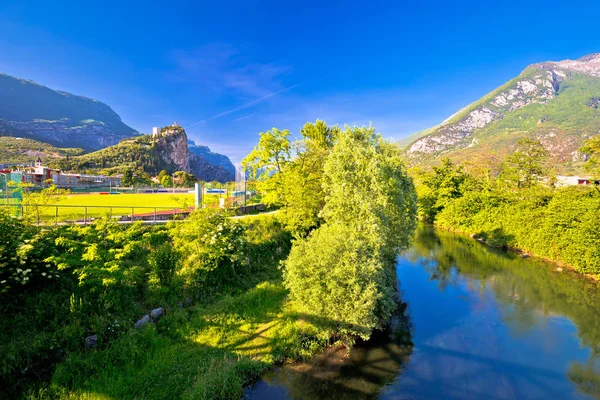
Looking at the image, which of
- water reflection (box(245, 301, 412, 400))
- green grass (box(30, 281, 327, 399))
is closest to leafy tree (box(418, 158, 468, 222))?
water reflection (box(245, 301, 412, 400))

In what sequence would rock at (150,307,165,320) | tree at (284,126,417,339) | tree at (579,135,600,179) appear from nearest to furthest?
tree at (284,126,417,339), rock at (150,307,165,320), tree at (579,135,600,179)

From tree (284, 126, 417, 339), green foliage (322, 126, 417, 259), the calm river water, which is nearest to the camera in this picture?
the calm river water

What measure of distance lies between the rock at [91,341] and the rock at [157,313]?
6.85ft

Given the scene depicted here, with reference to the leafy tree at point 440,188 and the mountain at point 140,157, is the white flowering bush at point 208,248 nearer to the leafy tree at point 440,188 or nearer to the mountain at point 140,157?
the leafy tree at point 440,188

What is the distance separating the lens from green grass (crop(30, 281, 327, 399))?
8086 millimetres

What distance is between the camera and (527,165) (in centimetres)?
3697

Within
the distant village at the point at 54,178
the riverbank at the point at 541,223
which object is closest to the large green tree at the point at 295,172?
the riverbank at the point at 541,223

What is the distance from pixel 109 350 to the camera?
9.28 metres

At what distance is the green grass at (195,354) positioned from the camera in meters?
8.09

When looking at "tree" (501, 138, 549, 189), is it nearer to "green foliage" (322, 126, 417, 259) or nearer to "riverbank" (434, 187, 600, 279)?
"riverbank" (434, 187, 600, 279)

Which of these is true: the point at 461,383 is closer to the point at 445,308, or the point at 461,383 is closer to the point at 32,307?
the point at 445,308

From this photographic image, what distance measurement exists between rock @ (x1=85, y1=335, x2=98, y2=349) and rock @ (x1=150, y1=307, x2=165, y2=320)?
2.09 meters

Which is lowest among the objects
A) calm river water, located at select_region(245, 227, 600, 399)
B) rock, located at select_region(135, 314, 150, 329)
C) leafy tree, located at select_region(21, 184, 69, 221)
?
calm river water, located at select_region(245, 227, 600, 399)

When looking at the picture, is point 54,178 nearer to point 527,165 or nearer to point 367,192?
point 367,192
